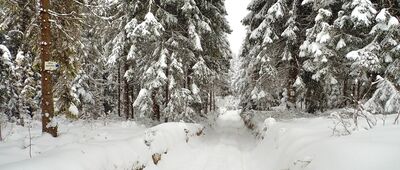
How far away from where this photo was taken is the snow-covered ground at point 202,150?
5562 mm

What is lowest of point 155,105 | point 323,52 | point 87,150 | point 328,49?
point 87,150

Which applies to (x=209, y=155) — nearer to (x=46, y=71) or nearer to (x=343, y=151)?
(x=46, y=71)

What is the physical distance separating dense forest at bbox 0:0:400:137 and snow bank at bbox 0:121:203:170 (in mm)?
1383

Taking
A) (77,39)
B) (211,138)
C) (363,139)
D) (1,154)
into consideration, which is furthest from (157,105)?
(363,139)

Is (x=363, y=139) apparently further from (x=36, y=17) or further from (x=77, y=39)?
(x=36, y=17)

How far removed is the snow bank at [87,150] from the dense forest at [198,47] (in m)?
1.38

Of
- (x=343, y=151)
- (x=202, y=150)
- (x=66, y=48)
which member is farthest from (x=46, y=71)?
(x=343, y=151)

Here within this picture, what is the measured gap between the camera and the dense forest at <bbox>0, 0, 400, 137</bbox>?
995 centimetres

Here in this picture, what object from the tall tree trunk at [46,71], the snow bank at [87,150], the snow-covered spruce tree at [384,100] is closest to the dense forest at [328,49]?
the snow-covered spruce tree at [384,100]

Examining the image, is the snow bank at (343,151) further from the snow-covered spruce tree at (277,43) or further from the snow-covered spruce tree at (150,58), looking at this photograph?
the snow-covered spruce tree at (277,43)

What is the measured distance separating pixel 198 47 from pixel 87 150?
939 centimetres

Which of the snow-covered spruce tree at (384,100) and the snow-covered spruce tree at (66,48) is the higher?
the snow-covered spruce tree at (66,48)

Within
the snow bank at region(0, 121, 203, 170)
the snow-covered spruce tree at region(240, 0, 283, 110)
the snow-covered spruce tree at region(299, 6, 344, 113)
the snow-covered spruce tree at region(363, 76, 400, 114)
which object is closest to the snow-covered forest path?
the snow bank at region(0, 121, 203, 170)

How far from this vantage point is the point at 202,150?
1313 centimetres
